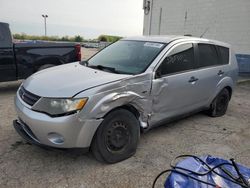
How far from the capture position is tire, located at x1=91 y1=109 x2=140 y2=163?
3.15 meters

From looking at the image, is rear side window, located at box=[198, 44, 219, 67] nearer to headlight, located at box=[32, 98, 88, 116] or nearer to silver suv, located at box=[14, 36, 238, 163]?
silver suv, located at box=[14, 36, 238, 163]

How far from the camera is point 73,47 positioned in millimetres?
7328

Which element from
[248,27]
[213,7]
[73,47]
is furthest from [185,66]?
[213,7]

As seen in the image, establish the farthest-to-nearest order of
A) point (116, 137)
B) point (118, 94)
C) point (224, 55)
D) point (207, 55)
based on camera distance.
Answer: point (224, 55), point (207, 55), point (116, 137), point (118, 94)

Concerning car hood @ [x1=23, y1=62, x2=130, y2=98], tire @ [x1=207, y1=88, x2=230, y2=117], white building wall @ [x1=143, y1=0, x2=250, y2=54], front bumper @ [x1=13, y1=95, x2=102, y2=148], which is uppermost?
white building wall @ [x1=143, y1=0, x2=250, y2=54]

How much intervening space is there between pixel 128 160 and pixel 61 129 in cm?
105

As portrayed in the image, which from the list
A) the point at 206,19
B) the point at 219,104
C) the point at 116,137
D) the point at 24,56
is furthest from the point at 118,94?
the point at 206,19

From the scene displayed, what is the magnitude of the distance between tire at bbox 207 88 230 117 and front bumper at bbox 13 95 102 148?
2.99 metres

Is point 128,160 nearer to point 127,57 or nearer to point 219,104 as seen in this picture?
point 127,57

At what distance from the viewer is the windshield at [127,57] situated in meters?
3.78

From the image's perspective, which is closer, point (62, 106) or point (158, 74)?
point (62, 106)

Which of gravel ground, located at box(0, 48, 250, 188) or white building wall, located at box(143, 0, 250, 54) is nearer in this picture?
gravel ground, located at box(0, 48, 250, 188)

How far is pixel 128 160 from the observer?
3.48 metres

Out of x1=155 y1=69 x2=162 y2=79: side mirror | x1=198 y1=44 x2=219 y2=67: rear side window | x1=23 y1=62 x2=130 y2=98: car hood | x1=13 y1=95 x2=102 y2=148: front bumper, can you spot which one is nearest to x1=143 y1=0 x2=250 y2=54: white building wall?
x1=198 y1=44 x2=219 y2=67: rear side window
